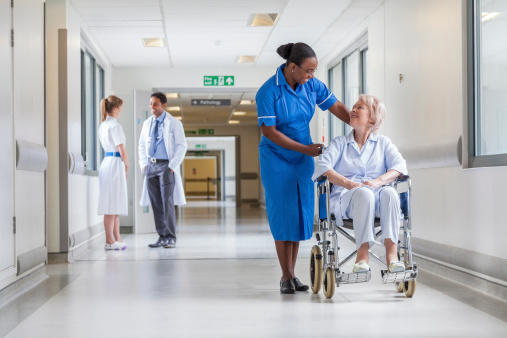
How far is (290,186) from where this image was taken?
399cm

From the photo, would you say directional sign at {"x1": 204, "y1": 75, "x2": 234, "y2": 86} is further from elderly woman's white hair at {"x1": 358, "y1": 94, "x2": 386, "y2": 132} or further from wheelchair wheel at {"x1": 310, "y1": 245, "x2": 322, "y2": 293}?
wheelchair wheel at {"x1": 310, "y1": 245, "x2": 322, "y2": 293}

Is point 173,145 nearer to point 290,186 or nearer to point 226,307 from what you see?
point 290,186

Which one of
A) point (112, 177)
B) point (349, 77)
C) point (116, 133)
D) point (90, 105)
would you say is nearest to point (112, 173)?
point (112, 177)

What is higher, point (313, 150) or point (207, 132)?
point (207, 132)

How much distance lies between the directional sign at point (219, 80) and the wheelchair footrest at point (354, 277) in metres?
7.47

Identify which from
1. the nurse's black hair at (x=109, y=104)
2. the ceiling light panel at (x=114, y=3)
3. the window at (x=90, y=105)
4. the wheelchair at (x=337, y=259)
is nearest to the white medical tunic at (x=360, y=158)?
Answer: the wheelchair at (x=337, y=259)

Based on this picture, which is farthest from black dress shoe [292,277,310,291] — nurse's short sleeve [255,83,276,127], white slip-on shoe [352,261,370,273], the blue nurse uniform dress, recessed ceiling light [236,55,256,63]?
recessed ceiling light [236,55,256,63]

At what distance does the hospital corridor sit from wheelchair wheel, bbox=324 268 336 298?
0.01 m

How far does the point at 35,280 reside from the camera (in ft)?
15.3

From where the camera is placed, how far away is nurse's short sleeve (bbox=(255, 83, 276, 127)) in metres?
3.92

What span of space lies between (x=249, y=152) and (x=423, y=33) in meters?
16.3

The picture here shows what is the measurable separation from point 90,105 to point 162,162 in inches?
75.6

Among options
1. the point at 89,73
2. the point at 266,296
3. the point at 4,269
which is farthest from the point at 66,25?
the point at 266,296

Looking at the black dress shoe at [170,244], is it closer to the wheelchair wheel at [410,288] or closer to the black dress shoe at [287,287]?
the black dress shoe at [287,287]
